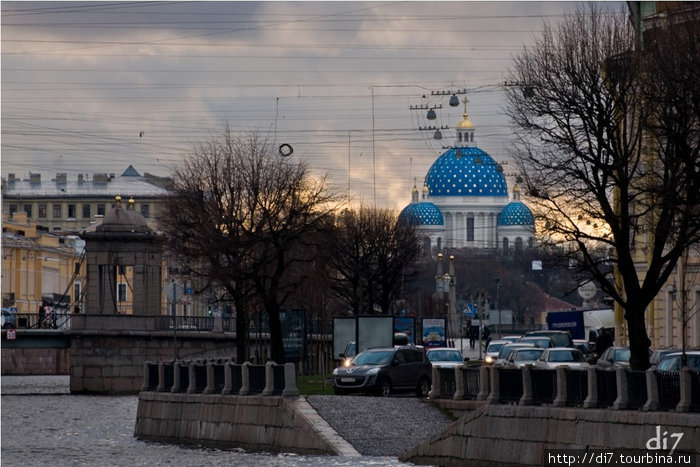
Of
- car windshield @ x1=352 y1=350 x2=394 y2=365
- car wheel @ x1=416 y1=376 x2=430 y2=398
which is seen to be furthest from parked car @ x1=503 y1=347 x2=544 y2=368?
car windshield @ x1=352 y1=350 x2=394 y2=365

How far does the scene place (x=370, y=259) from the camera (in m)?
91.4

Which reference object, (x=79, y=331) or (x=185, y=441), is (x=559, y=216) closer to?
(x=185, y=441)

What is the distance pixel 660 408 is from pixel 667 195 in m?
8.05

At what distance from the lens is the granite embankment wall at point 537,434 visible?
30219 millimetres

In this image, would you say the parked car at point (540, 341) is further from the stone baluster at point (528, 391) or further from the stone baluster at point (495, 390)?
the stone baluster at point (528, 391)

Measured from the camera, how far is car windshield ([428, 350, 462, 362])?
55750 millimetres

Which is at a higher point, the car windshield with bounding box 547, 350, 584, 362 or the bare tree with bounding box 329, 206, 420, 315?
the bare tree with bounding box 329, 206, 420, 315

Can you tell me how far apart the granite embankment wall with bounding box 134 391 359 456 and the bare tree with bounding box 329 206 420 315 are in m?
35.7

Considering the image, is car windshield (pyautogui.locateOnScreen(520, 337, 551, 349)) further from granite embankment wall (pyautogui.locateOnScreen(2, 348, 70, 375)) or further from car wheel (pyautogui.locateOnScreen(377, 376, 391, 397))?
granite embankment wall (pyautogui.locateOnScreen(2, 348, 70, 375))

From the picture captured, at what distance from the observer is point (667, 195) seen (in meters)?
37.8

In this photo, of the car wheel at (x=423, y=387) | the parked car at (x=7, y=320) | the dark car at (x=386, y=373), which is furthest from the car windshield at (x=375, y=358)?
the parked car at (x=7, y=320)

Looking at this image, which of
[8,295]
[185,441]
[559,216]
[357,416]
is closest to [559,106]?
[559,216]

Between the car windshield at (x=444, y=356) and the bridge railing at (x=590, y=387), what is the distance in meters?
14.0

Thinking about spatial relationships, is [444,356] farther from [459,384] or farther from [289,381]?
[289,381]
